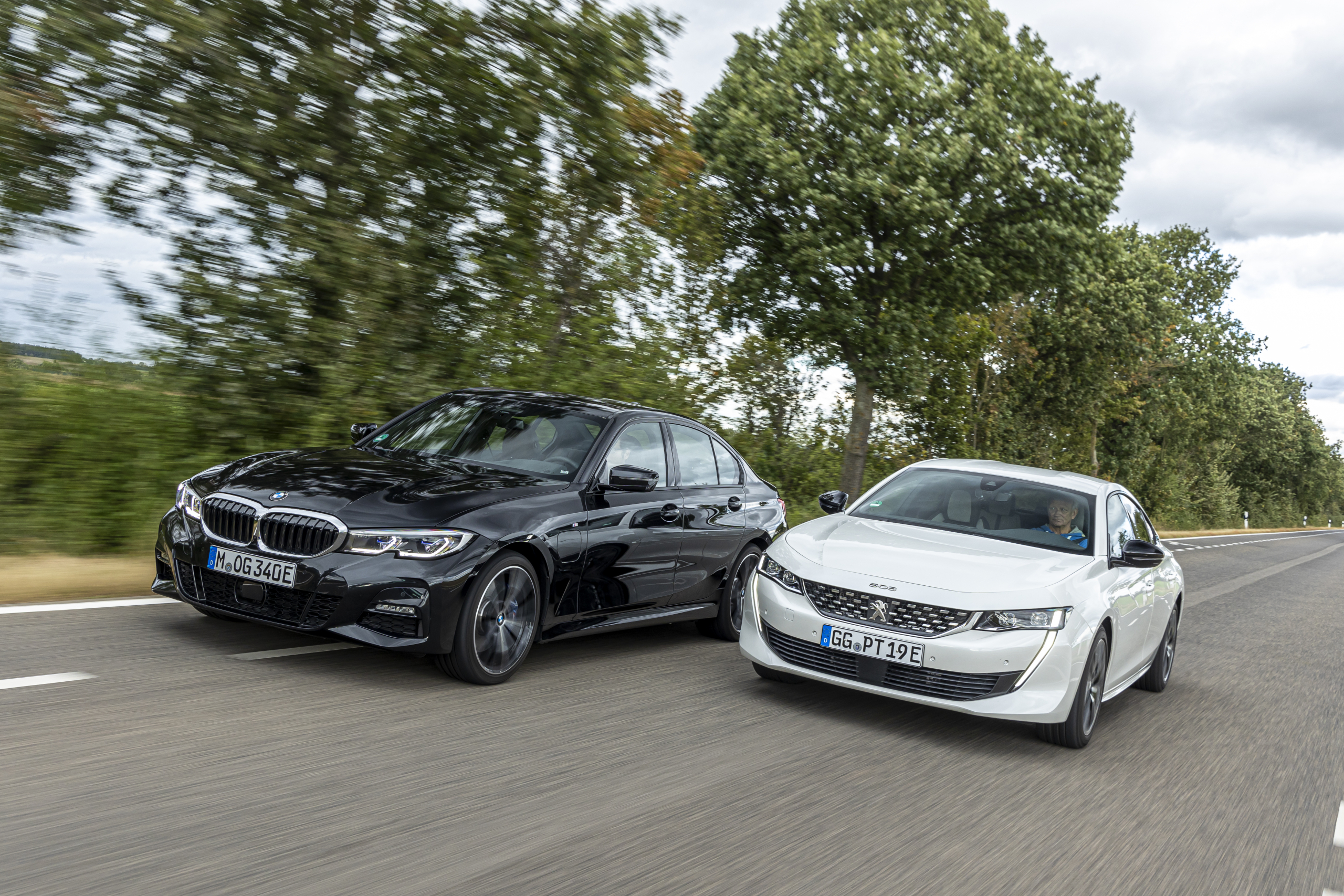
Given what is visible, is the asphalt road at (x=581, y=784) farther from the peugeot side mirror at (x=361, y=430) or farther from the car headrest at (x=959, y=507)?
the peugeot side mirror at (x=361, y=430)

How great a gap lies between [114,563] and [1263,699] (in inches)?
321

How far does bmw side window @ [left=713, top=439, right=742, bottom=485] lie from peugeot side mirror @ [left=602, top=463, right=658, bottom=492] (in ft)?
5.51

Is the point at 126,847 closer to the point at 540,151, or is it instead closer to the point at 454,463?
the point at 454,463

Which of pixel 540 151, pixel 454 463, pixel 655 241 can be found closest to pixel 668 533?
pixel 454 463

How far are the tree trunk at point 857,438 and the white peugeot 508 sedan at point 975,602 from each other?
1626cm

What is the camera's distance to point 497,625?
19.4 feet

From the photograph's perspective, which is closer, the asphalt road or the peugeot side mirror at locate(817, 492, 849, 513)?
the asphalt road

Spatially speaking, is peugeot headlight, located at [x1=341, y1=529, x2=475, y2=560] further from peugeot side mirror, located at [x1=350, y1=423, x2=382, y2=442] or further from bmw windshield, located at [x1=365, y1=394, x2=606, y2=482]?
peugeot side mirror, located at [x1=350, y1=423, x2=382, y2=442]

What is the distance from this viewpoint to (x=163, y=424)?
31.1 feet

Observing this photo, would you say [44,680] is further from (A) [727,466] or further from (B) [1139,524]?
(B) [1139,524]

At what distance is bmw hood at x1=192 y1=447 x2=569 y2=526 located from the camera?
5617mm

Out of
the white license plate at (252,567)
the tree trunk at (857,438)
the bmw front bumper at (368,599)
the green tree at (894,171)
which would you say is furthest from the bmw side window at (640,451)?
the tree trunk at (857,438)

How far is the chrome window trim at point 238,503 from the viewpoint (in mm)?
5598

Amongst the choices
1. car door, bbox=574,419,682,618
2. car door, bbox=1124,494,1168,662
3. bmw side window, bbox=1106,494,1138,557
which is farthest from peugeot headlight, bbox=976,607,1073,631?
car door, bbox=574,419,682,618
